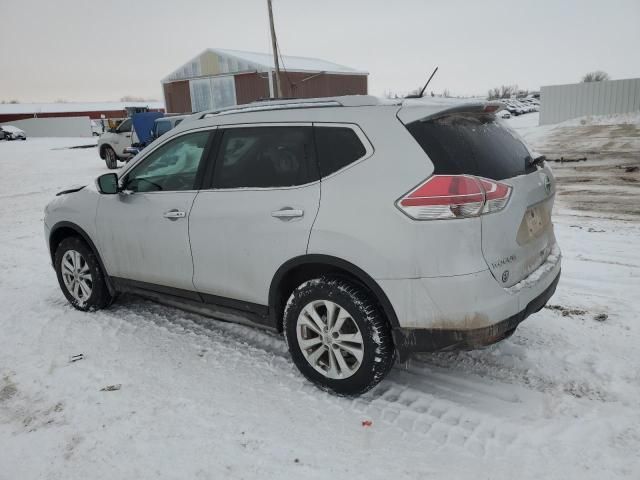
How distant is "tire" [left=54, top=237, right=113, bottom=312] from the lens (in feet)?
15.3

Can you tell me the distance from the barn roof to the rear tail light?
81.1 ft

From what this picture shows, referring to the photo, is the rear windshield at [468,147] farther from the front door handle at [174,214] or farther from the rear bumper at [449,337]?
the front door handle at [174,214]

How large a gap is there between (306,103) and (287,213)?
→ 804 millimetres

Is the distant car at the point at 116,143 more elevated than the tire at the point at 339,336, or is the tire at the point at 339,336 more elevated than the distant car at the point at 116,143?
the distant car at the point at 116,143

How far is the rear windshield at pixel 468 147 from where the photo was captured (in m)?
2.77

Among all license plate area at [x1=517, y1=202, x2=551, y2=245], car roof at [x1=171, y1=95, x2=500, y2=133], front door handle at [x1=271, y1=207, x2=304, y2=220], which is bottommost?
license plate area at [x1=517, y1=202, x2=551, y2=245]

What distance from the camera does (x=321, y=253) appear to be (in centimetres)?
302

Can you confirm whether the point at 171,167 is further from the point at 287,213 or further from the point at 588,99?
the point at 588,99

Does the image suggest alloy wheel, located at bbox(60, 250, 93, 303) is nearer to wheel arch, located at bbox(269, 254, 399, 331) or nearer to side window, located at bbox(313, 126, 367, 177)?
wheel arch, located at bbox(269, 254, 399, 331)

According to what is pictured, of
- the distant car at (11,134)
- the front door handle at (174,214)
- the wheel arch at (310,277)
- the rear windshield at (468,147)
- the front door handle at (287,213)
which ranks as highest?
the distant car at (11,134)

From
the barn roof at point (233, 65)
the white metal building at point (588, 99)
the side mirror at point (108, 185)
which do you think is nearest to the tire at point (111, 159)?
the barn roof at point (233, 65)

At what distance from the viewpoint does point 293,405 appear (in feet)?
10.4

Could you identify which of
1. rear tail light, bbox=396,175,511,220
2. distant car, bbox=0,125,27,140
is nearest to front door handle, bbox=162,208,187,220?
rear tail light, bbox=396,175,511,220

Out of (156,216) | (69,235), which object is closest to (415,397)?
(156,216)
